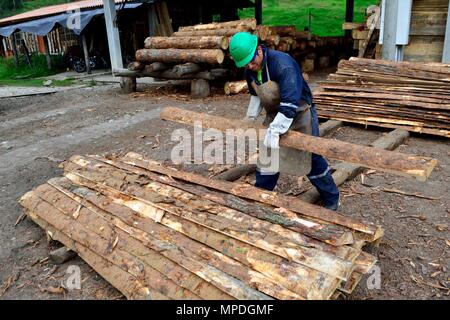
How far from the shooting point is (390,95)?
657cm

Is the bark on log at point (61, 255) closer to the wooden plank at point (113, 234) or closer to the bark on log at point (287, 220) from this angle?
the wooden plank at point (113, 234)

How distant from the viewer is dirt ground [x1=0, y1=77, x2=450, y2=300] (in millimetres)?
3076

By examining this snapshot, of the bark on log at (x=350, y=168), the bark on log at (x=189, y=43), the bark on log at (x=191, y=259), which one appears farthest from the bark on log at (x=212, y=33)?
the bark on log at (x=191, y=259)

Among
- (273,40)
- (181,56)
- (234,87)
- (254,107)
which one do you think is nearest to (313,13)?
(273,40)

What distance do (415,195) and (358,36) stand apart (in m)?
7.54

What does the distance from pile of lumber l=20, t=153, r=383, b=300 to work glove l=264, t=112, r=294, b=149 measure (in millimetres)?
452

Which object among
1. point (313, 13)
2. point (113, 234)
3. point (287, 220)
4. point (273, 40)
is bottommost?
point (113, 234)

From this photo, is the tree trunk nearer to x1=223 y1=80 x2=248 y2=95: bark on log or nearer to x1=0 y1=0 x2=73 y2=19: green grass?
x1=223 y1=80 x2=248 y2=95: bark on log

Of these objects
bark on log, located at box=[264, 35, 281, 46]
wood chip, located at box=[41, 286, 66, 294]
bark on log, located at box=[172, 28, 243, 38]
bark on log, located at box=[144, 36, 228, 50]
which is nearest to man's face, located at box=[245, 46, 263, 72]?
wood chip, located at box=[41, 286, 66, 294]

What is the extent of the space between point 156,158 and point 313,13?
2997cm

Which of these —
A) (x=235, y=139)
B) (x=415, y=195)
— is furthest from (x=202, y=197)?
(x=235, y=139)

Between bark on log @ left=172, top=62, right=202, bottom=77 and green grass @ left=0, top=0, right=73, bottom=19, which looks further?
green grass @ left=0, top=0, right=73, bottom=19

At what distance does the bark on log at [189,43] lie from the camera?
9.45 metres

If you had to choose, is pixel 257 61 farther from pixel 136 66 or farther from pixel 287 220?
pixel 136 66
